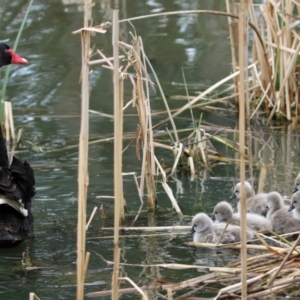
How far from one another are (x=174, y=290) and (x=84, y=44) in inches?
51.8

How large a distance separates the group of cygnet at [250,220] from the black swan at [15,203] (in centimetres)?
99

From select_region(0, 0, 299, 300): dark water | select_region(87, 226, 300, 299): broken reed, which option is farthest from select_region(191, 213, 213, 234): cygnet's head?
select_region(87, 226, 300, 299): broken reed

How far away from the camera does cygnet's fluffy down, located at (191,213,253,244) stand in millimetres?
4973

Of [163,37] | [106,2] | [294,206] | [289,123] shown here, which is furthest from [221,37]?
[294,206]

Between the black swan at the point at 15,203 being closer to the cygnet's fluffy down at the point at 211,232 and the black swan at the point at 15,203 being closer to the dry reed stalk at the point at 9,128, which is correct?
the cygnet's fluffy down at the point at 211,232

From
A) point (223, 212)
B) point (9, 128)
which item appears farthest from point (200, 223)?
point (9, 128)

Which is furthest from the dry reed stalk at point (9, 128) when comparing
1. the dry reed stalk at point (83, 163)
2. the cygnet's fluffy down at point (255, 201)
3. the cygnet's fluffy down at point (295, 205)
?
the dry reed stalk at point (83, 163)

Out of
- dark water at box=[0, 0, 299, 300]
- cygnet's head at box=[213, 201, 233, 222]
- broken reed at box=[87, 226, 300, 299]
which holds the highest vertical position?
broken reed at box=[87, 226, 300, 299]

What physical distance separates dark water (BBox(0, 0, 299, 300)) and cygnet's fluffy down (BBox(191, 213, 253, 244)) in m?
0.09

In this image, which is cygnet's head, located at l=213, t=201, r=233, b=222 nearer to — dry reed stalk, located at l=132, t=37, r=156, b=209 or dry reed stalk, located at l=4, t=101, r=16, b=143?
dry reed stalk, located at l=132, t=37, r=156, b=209

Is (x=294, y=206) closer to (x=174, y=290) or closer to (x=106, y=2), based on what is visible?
(x=174, y=290)

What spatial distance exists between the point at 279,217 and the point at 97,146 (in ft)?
7.76

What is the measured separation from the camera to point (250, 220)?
5.21 m

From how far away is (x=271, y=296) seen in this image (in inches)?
160
